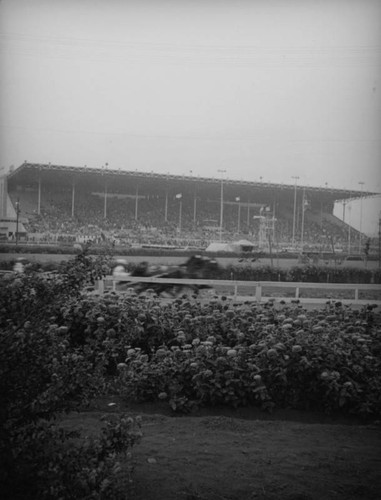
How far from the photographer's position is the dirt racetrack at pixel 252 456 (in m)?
2.44

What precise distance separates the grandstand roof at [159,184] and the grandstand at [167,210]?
0.6 inches

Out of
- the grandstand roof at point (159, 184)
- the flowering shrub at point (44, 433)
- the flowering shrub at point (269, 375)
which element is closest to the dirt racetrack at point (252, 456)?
the flowering shrub at point (269, 375)

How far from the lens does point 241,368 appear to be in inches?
145

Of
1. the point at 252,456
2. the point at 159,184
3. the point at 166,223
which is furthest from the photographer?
the point at 166,223

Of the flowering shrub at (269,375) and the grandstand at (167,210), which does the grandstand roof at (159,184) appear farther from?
the flowering shrub at (269,375)

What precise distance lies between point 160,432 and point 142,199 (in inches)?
198

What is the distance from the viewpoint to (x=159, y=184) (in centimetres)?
762

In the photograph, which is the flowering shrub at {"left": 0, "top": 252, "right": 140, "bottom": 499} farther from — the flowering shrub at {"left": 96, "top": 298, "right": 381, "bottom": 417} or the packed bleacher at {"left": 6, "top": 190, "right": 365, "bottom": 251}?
the packed bleacher at {"left": 6, "top": 190, "right": 365, "bottom": 251}

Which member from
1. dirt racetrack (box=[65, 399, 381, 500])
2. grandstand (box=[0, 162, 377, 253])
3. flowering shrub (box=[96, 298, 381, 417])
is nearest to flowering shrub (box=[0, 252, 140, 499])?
dirt racetrack (box=[65, 399, 381, 500])

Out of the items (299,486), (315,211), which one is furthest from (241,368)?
(315,211)

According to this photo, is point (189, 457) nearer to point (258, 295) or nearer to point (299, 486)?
point (299, 486)

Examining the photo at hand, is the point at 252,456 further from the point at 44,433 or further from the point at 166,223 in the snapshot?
the point at 166,223

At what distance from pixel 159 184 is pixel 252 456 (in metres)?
5.32

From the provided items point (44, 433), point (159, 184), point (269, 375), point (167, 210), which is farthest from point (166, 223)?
point (44, 433)
